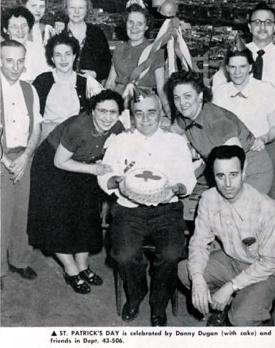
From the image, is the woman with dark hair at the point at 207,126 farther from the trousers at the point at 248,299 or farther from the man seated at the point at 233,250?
the trousers at the point at 248,299

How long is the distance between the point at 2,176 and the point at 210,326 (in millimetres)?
986

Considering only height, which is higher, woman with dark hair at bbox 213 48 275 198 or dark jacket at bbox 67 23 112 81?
dark jacket at bbox 67 23 112 81

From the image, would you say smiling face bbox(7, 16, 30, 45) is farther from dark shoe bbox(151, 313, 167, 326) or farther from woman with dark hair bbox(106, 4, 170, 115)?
dark shoe bbox(151, 313, 167, 326)

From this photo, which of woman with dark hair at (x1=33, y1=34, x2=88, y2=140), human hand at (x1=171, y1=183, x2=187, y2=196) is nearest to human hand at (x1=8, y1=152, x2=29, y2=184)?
woman with dark hair at (x1=33, y1=34, x2=88, y2=140)

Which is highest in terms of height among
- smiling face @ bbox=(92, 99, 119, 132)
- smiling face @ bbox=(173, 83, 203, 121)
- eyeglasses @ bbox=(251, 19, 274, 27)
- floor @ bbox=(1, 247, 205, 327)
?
eyeglasses @ bbox=(251, 19, 274, 27)

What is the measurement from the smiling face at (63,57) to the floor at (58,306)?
2.89 feet

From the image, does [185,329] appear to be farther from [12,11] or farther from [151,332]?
[12,11]

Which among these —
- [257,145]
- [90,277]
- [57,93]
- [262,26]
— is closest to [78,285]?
[90,277]

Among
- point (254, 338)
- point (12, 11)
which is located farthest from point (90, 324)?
point (12, 11)

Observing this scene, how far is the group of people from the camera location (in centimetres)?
208

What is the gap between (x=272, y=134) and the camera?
7.77ft

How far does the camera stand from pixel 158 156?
220 cm

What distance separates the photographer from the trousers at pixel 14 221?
2314 millimetres

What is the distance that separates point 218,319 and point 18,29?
1419 millimetres
